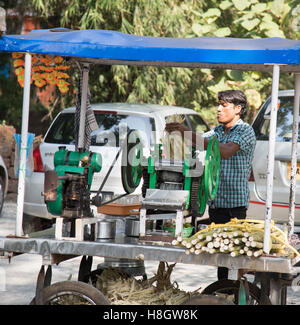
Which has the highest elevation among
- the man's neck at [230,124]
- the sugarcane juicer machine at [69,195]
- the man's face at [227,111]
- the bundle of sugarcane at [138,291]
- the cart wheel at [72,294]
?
the man's face at [227,111]

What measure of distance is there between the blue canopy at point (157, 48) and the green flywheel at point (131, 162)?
2.60ft

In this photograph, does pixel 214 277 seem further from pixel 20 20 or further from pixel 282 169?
pixel 20 20

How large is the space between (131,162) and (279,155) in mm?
2900

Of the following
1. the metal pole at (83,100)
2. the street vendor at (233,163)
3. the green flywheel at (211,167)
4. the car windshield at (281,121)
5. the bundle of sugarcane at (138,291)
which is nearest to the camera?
the green flywheel at (211,167)

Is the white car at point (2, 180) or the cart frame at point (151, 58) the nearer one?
the cart frame at point (151, 58)

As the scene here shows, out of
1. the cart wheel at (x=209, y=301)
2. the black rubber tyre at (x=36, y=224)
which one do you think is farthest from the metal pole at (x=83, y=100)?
the black rubber tyre at (x=36, y=224)

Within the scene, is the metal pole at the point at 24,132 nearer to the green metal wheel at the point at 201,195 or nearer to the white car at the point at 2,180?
the green metal wheel at the point at 201,195

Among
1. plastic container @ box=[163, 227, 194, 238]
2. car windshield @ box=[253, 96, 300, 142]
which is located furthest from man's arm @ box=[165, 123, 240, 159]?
car windshield @ box=[253, 96, 300, 142]

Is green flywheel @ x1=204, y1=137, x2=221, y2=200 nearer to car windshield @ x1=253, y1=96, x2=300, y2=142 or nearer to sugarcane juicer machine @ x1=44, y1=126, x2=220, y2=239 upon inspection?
Result: sugarcane juicer machine @ x1=44, y1=126, x2=220, y2=239

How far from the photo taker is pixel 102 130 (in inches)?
323

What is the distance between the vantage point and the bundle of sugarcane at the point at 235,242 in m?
3.96

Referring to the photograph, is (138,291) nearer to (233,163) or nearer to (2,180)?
(233,163)

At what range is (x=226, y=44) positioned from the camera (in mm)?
4059
